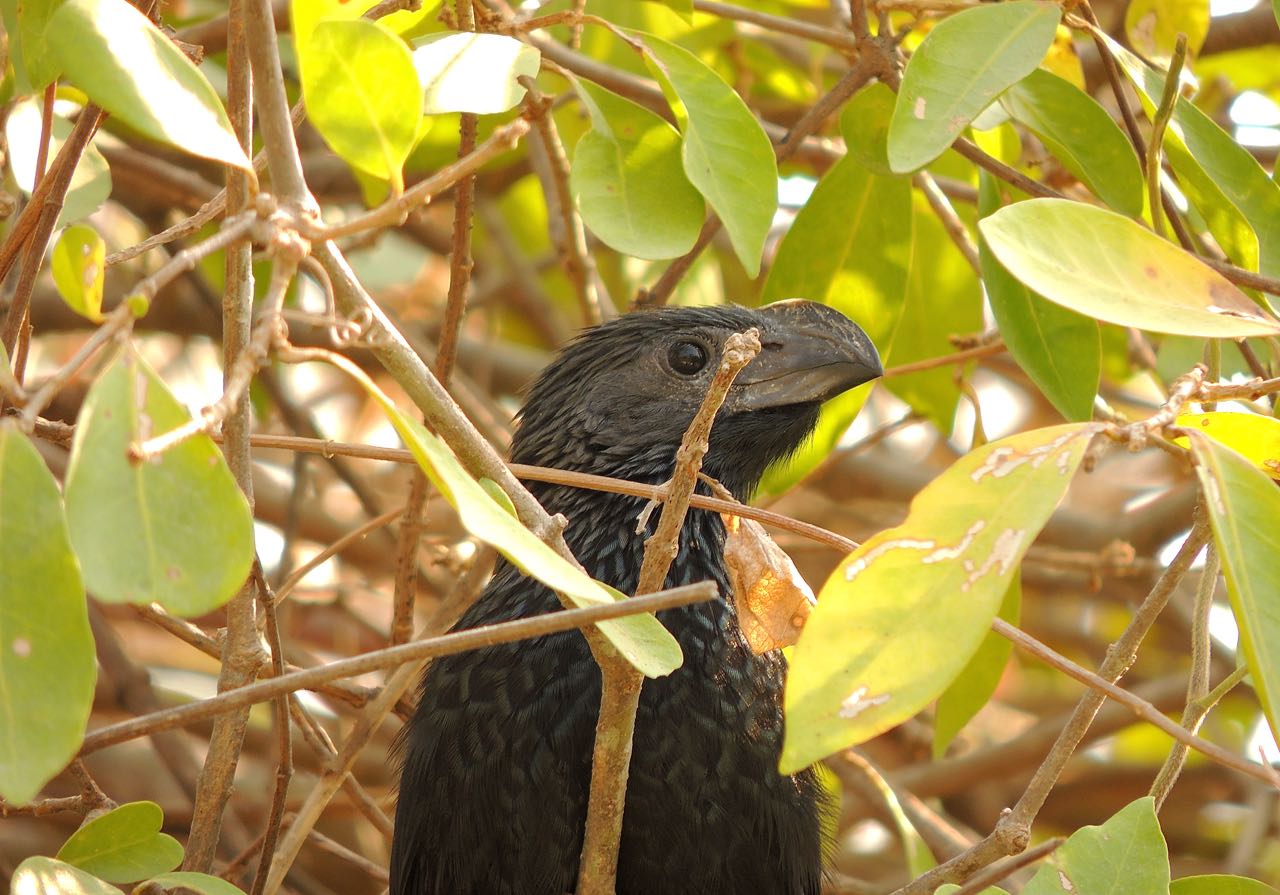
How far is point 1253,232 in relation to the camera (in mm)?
2438

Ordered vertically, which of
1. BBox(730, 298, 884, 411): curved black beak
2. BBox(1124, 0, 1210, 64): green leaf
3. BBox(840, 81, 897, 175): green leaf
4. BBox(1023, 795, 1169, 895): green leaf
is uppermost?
BBox(1124, 0, 1210, 64): green leaf

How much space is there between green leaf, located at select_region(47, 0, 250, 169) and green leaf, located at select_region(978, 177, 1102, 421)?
4.69ft

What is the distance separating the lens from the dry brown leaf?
2320 millimetres

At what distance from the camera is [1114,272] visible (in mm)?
1728

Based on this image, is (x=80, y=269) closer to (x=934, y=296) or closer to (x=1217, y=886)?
(x=1217, y=886)

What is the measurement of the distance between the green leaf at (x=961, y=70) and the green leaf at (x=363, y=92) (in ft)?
2.23

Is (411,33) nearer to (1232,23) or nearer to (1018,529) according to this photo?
(1018,529)

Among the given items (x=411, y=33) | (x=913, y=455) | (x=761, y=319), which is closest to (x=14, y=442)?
(x=411, y=33)

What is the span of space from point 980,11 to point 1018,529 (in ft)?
3.09

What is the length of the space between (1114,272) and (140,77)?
1.10m

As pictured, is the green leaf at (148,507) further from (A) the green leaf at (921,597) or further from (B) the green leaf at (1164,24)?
(B) the green leaf at (1164,24)

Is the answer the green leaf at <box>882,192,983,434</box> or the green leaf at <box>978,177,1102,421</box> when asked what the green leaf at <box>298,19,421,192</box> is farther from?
the green leaf at <box>882,192,983,434</box>

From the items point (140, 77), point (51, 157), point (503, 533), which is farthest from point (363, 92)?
point (51, 157)

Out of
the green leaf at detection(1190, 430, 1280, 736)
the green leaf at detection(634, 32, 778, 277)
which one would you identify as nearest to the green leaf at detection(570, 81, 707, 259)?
the green leaf at detection(634, 32, 778, 277)
